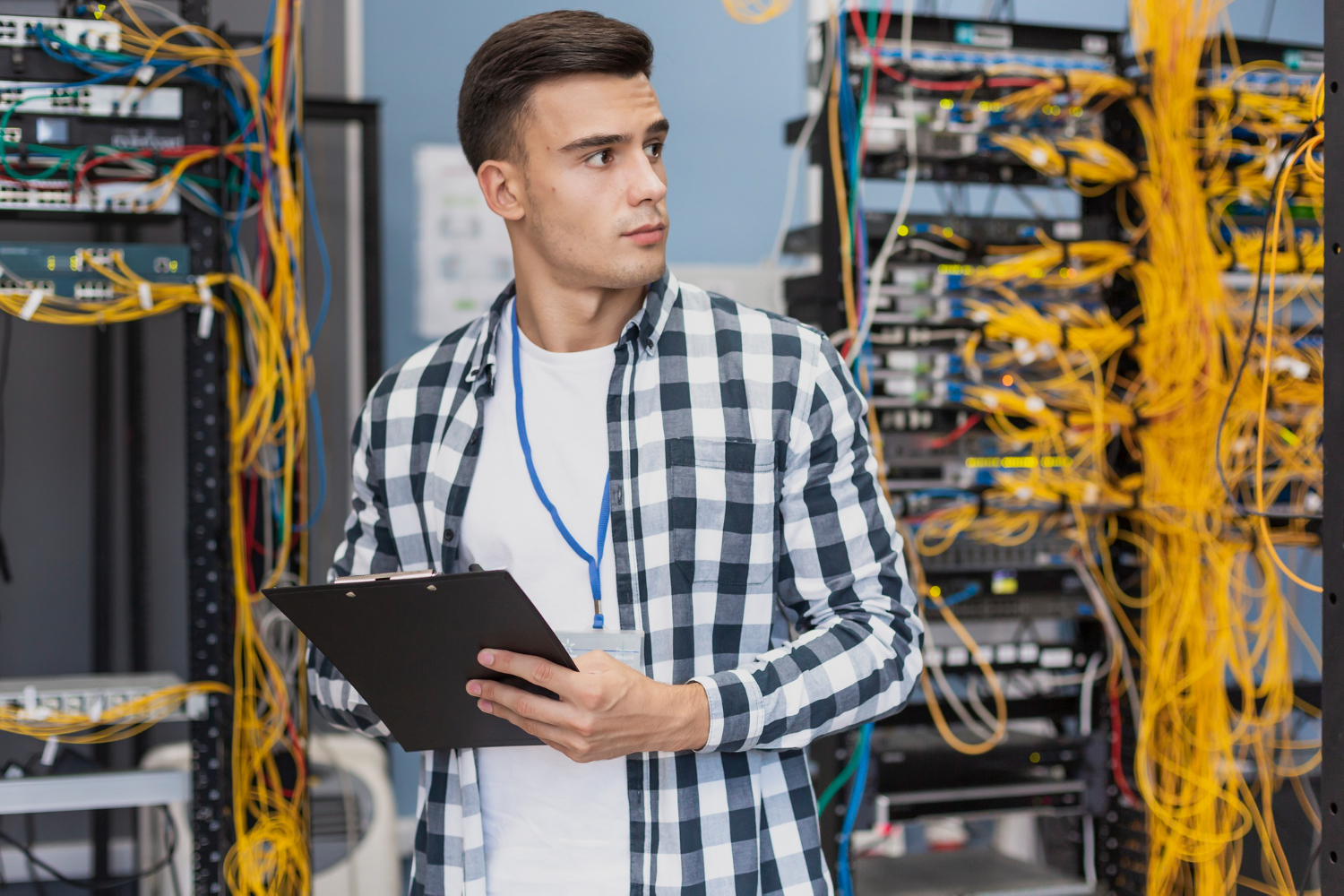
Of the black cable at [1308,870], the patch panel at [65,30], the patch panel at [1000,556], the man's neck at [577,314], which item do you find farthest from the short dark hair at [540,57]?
the black cable at [1308,870]

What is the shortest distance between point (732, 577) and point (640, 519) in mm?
110

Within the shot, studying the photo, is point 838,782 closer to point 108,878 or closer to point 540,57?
point 540,57

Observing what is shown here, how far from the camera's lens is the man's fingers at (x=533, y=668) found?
2.97 feet

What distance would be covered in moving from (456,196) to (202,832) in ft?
5.56

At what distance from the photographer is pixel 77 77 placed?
1.87m

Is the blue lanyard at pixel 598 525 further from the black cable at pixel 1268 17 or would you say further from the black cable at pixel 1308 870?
the black cable at pixel 1268 17

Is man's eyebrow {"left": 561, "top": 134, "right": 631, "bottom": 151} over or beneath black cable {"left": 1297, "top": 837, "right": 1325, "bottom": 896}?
over

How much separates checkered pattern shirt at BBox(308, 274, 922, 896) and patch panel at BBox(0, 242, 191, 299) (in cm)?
97

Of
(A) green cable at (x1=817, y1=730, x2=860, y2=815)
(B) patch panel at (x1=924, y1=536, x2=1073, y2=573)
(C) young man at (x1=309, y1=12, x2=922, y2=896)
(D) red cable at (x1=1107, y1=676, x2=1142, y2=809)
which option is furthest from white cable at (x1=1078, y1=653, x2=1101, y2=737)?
(C) young man at (x1=309, y1=12, x2=922, y2=896)

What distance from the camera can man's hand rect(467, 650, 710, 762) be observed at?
2.98 ft

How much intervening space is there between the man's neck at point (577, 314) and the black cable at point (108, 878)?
5.07 ft

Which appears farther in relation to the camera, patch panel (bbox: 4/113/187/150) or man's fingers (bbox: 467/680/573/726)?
patch panel (bbox: 4/113/187/150)

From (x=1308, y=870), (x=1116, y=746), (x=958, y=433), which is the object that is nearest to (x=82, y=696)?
(x=958, y=433)

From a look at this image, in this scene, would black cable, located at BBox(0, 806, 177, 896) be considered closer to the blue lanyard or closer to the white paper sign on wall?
the white paper sign on wall
